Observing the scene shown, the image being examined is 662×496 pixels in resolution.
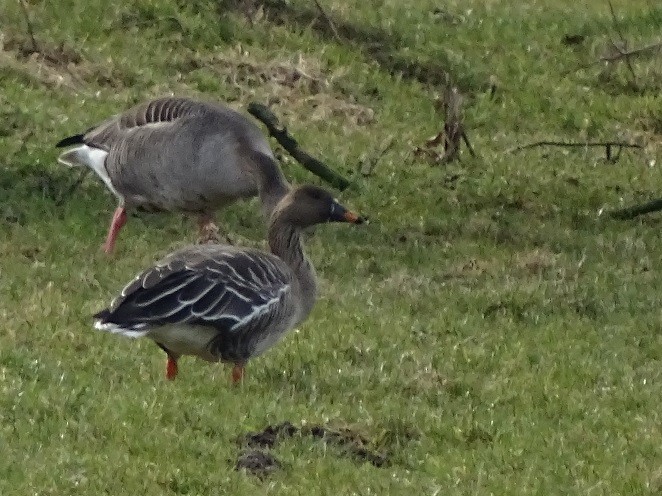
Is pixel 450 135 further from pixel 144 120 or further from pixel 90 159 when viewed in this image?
pixel 90 159

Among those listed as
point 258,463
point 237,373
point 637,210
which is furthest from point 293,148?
point 258,463

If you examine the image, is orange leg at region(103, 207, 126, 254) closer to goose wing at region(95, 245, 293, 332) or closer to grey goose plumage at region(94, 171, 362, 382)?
grey goose plumage at region(94, 171, 362, 382)

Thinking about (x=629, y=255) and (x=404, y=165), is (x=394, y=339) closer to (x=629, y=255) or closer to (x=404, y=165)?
(x=629, y=255)

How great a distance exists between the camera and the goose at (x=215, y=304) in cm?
790

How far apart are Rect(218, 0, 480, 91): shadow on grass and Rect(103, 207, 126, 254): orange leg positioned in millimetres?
6847

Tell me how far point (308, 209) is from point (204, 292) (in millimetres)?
1370

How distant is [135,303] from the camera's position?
788 centimetres

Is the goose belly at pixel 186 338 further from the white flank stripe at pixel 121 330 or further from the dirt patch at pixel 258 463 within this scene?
the dirt patch at pixel 258 463

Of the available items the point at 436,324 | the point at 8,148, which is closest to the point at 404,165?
the point at 8,148

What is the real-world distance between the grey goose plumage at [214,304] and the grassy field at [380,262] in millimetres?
263

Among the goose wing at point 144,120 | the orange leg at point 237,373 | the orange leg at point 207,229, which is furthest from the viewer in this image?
the goose wing at point 144,120

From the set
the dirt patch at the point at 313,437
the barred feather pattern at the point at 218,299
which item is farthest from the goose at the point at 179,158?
the dirt patch at the point at 313,437

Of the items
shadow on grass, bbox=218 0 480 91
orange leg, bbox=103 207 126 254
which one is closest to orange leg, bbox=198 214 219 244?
orange leg, bbox=103 207 126 254

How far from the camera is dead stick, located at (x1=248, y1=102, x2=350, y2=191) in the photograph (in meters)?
13.1
